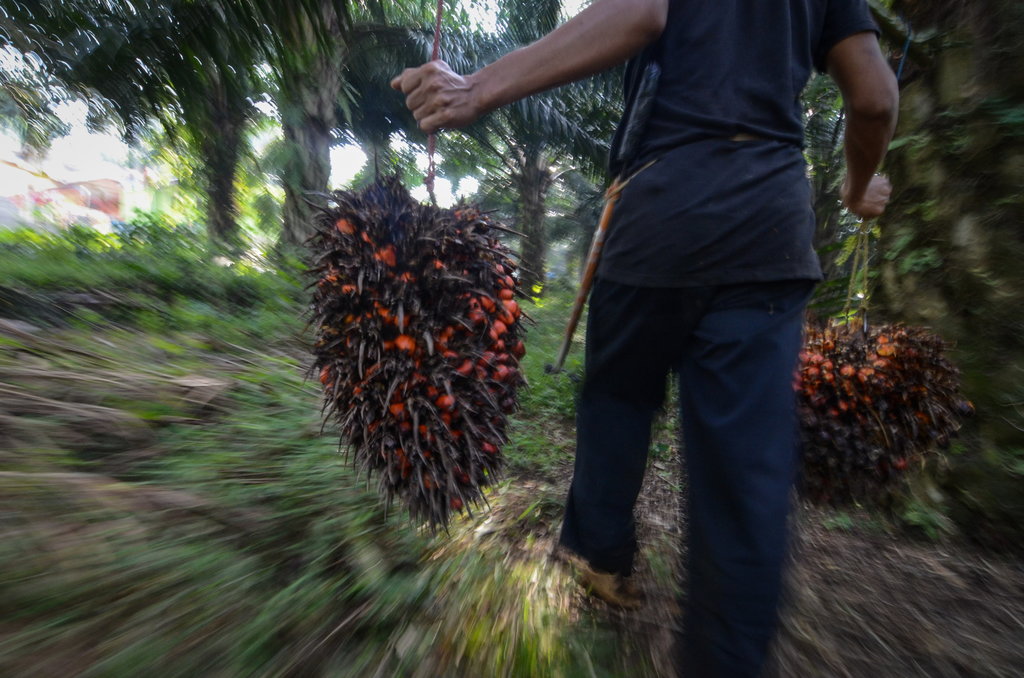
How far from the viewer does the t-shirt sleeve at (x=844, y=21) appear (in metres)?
1.24

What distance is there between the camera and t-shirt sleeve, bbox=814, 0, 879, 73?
49.0 inches

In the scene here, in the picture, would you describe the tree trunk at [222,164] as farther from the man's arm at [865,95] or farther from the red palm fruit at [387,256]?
the man's arm at [865,95]

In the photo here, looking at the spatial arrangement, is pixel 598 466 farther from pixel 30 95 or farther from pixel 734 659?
pixel 30 95

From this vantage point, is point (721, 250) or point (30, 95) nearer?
point (721, 250)

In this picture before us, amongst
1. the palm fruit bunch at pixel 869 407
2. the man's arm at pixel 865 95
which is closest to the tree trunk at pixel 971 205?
the palm fruit bunch at pixel 869 407

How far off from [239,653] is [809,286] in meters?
1.52

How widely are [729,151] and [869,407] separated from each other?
3.53ft

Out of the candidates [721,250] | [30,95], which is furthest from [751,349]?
[30,95]

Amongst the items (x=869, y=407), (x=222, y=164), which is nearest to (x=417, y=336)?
(x=869, y=407)

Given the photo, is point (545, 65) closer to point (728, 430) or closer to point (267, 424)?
point (728, 430)

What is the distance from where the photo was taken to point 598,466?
1472mm

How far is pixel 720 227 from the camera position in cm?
114

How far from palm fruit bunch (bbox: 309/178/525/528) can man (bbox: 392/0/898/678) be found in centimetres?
28

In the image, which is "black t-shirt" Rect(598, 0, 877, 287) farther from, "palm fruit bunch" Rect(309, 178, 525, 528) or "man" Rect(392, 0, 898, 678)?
"palm fruit bunch" Rect(309, 178, 525, 528)
